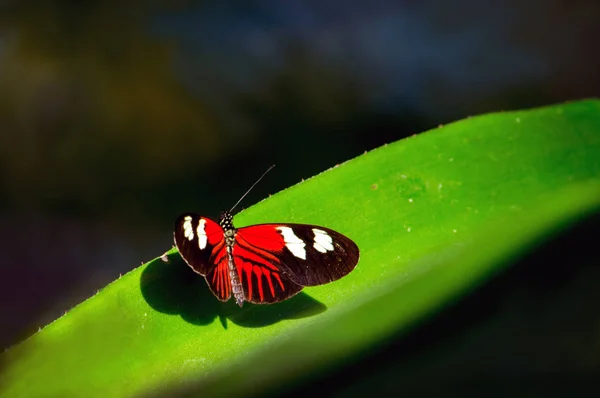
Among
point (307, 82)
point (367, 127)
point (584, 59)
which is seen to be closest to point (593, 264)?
point (367, 127)

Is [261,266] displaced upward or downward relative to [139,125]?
downward

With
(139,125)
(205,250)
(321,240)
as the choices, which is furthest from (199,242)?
(139,125)

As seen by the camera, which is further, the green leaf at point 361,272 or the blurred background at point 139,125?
the blurred background at point 139,125

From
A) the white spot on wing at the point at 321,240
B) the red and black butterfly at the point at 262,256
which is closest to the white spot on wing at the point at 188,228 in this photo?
the red and black butterfly at the point at 262,256

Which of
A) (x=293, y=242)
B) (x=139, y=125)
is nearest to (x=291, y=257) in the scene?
(x=293, y=242)

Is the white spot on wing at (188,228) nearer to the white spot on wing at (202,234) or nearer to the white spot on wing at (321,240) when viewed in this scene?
the white spot on wing at (202,234)

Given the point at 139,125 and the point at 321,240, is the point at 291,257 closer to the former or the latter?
the point at 321,240

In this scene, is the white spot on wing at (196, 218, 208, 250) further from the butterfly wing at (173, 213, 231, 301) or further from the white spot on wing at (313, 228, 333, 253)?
the white spot on wing at (313, 228, 333, 253)

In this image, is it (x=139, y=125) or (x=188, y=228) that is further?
(x=139, y=125)

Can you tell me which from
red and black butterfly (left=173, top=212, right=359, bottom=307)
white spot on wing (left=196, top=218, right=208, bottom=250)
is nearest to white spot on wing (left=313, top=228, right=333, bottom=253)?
red and black butterfly (left=173, top=212, right=359, bottom=307)
